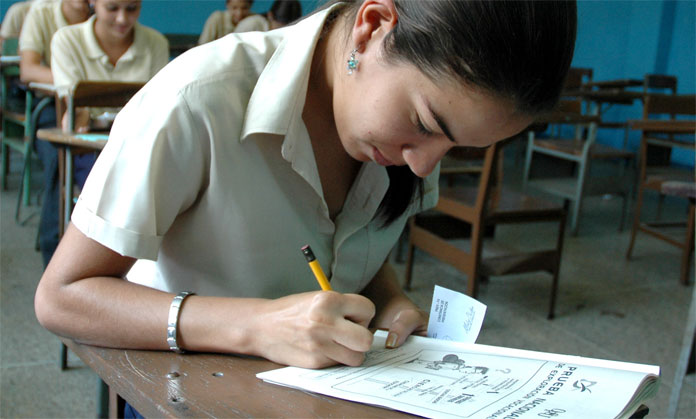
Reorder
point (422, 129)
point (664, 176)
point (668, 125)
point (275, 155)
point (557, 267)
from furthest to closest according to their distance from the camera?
point (664, 176), point (668, 125), point (557, 267), point (275, 155), point (422, 129)

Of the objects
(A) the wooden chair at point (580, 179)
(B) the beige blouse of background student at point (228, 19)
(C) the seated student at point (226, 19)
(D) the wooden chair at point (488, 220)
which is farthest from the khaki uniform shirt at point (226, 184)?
(C) the seated student at point (226, 19)

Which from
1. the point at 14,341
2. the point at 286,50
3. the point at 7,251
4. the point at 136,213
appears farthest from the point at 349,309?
the point at 7,251

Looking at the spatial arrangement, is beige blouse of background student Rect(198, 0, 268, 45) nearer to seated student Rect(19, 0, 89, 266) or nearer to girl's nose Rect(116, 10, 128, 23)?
seated student Rect(19, 0, 89, 266)

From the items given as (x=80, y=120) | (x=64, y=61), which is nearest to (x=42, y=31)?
(x=64, y=61)

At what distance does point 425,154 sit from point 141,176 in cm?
34

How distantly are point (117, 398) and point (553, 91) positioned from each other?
71 centimetres

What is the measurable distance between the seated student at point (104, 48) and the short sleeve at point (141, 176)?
2.39 meters

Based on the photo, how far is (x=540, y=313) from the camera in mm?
2779

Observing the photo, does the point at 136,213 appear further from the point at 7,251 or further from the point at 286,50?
the point at 7,251

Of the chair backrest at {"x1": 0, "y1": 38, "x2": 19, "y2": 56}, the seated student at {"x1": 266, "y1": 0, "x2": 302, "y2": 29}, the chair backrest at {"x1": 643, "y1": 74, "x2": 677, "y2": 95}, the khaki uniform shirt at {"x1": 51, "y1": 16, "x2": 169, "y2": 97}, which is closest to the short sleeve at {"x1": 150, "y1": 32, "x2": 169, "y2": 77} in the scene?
the khaki uniform shirt at {"x1": 51, "y1": 16, "x2": 169, "y2": 97}

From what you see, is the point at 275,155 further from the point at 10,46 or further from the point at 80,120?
the point at 10,46

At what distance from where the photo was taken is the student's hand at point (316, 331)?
683 mm

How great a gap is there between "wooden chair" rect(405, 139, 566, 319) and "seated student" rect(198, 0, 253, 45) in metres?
3.68

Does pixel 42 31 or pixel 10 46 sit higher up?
pixel 42 31
